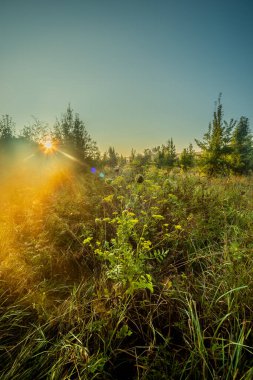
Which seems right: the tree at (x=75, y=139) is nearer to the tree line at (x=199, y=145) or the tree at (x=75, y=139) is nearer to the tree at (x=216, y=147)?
the tree line at (x=199, y=145)

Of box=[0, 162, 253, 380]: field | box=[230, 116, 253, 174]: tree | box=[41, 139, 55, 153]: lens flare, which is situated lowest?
box=[0, 162, 253, 380]: field

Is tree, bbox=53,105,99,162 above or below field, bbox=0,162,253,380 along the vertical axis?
above

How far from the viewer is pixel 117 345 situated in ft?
5.03

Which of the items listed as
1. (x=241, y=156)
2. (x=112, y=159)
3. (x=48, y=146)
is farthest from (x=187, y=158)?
(x=112, y=159)

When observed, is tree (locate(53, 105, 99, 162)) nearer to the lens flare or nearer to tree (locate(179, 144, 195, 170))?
the lens flare

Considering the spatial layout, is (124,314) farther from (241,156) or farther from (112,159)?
(112,159)

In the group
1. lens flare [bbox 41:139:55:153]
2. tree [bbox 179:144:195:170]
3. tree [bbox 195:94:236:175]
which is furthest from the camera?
tree [bbox 179:144:195:170]

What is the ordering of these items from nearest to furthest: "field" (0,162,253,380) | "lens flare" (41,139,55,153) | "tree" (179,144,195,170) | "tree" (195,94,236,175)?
"field" (0,162,253,380) < "tree" (195,94,236,175) < "lens flare" (41,139,55,153) < "tree" (179,144,195,170)

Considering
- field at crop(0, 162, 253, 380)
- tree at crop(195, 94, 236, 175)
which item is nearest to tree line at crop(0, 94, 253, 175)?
tree at crop(195, 94, 236, 175)

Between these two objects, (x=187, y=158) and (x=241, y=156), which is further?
(x=187, y=158)

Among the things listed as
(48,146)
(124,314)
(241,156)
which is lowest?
(124,314)

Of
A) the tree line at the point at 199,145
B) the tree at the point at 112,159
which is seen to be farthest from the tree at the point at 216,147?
the tree at the point at 112,159

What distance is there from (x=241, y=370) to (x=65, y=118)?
707 inches

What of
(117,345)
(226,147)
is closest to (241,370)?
(117,345)
